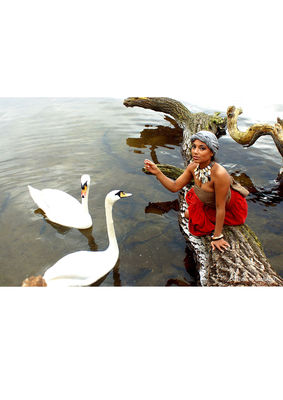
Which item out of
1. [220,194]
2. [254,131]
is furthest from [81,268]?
[254,131]

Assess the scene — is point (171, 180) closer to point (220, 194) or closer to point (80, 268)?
point (220, 194)

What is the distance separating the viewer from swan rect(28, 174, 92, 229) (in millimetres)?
3783

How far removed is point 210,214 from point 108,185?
2.69m

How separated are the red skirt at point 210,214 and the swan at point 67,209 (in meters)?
1.67

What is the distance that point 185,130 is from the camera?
6.87 meters

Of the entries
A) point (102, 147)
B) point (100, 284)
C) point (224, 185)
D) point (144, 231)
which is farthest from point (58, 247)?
point (102, 147)

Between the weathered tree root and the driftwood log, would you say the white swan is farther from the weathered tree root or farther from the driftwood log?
the weathered tree root

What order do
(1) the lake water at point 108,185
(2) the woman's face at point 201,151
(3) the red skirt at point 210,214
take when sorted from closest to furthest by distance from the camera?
(2) the woman's face at point 201,151, (3) the red skirt at point 210,214, (1) the lake water at point 108,185

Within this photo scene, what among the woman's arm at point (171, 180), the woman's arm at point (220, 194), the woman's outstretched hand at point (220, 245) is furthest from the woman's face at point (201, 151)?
the woman's outstretched hand at point (220, 245)

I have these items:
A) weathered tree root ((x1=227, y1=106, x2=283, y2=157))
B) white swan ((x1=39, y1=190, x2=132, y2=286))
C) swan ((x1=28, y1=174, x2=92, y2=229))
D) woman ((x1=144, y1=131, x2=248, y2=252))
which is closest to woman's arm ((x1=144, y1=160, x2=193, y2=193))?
woman ((x1=144, y1=131, x2=248, y2=252))

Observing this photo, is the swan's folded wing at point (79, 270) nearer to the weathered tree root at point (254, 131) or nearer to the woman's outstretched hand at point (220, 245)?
the woman's outstretched hand at point (220, 245)

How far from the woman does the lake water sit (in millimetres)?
679

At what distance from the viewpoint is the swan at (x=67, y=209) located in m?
3.78

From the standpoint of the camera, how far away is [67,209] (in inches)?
151
